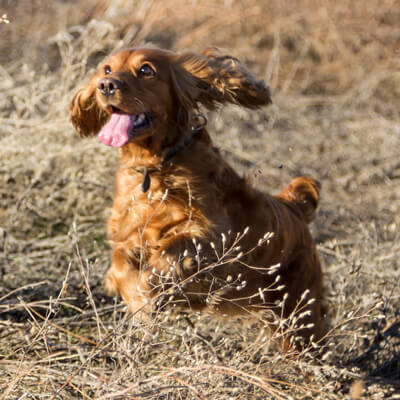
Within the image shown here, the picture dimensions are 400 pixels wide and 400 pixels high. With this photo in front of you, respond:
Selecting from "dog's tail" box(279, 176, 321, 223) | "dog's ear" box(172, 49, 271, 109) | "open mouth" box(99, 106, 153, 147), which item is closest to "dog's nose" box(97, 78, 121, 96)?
"open mouth" box(99, 106, 153, 147)

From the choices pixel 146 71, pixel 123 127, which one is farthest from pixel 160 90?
pixel 123 127

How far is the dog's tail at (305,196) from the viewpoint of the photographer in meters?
3.24

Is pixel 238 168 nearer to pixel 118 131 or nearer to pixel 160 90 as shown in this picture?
pixel 160 90

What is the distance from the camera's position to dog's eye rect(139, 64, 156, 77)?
275cm

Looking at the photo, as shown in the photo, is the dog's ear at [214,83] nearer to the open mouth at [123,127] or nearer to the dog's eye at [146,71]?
the dog's eye at [146,71]

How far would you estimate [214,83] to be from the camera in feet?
9.57

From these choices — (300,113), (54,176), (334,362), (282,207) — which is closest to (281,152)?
(300,113)

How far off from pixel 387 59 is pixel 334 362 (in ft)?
20.5

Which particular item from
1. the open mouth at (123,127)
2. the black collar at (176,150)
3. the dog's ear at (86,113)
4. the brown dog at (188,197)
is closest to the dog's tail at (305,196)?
the brown dog at (188,197)

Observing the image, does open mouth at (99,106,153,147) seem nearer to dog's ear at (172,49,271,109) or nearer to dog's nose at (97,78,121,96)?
dog's nose at (97,78,121,96)

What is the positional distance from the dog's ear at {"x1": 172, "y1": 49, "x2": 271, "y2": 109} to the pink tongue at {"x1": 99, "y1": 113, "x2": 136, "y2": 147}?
1.09 feet

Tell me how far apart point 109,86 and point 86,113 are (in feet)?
2.11

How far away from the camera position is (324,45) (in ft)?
27.8

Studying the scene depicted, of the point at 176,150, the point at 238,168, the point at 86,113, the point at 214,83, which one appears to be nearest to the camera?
the point at 176,150
